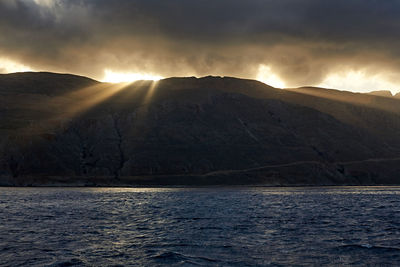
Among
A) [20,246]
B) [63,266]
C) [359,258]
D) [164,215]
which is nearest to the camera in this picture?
[63,266]

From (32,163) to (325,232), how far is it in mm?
156727

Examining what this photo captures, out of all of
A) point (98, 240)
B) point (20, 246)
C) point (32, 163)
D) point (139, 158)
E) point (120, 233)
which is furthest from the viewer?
point (139, 158)

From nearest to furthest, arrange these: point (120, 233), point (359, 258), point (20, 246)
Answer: point (359, 258) → point (20, 246) → point (120, 233)

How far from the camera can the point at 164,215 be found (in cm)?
5425

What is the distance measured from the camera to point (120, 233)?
37438 millimetres

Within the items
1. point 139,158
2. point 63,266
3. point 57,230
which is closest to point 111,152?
point 139,158

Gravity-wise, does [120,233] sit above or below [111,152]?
below

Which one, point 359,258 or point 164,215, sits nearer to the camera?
point 359,258

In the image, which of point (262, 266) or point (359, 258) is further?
point (359, 258)

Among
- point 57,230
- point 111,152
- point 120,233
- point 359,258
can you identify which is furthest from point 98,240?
point 111,152

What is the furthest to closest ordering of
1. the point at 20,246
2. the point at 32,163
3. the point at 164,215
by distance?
the point at 32,163
the point at 164,215
the point at 20,246

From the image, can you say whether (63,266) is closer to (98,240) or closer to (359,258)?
(98,240)

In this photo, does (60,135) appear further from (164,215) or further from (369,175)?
(164,215)

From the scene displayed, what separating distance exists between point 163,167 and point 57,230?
481ft
